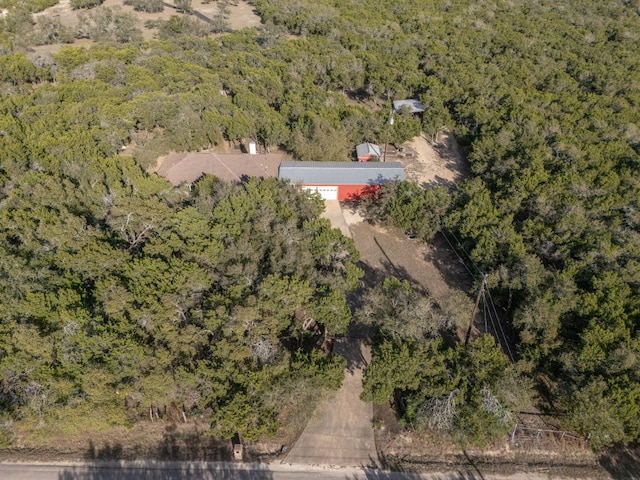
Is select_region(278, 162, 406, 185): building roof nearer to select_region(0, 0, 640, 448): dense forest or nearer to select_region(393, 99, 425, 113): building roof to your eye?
select_region(0, 0, 640, 448): dense forest

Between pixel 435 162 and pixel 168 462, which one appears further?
pixel 435 162

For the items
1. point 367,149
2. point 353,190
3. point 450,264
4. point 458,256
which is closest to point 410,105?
point 367,149

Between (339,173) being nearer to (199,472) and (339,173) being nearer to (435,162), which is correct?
(435,162)

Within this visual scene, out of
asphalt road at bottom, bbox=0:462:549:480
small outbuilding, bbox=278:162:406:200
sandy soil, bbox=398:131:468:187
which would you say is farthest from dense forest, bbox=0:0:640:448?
small outbuilding, bbox=278:162:406:200

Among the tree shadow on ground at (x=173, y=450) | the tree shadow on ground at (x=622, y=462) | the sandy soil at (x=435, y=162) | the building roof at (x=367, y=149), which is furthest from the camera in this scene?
the building roof at (x=367, y=149)

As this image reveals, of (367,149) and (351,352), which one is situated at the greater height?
(367,149)

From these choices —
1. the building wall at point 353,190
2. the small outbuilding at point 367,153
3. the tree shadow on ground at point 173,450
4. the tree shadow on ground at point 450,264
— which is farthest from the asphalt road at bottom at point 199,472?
the small outbuilding at point 367,153

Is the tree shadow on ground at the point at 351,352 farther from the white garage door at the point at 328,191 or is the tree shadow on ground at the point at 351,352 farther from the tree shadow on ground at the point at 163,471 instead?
the white garage door at the point at 328,191
